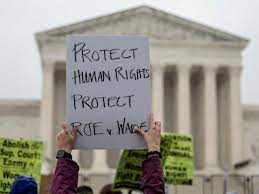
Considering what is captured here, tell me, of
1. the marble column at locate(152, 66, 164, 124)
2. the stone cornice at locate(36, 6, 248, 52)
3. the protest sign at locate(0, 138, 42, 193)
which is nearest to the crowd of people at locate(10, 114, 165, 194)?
the protest sign at locate(0, 138, 42, 193)

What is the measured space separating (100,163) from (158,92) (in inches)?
331

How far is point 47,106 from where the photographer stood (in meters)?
65.2

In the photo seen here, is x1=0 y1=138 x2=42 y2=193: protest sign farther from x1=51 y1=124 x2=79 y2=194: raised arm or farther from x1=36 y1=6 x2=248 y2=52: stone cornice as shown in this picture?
x1=36 y1=6 x2=248 y2=52: stone cornice

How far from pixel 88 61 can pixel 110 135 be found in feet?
2.26

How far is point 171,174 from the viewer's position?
59.6 ft

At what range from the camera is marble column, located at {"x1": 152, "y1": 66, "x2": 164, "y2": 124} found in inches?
2623

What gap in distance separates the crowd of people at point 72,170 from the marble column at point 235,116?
61487mm

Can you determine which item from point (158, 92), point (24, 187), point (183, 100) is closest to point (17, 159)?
point (24, 187)

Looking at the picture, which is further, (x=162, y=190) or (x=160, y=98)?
(x=160, y=98)

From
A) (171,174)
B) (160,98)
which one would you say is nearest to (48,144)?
(160,98)

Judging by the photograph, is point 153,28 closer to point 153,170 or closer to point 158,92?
point 158,92

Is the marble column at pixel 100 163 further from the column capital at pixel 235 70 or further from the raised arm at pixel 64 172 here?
the raised arm at pixel 64 172

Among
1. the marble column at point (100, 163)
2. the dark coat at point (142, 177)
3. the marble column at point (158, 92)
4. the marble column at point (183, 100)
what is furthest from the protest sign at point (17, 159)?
the marble column at point (158, 92)

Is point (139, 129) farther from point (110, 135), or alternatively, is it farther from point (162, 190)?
point (162, 190)
